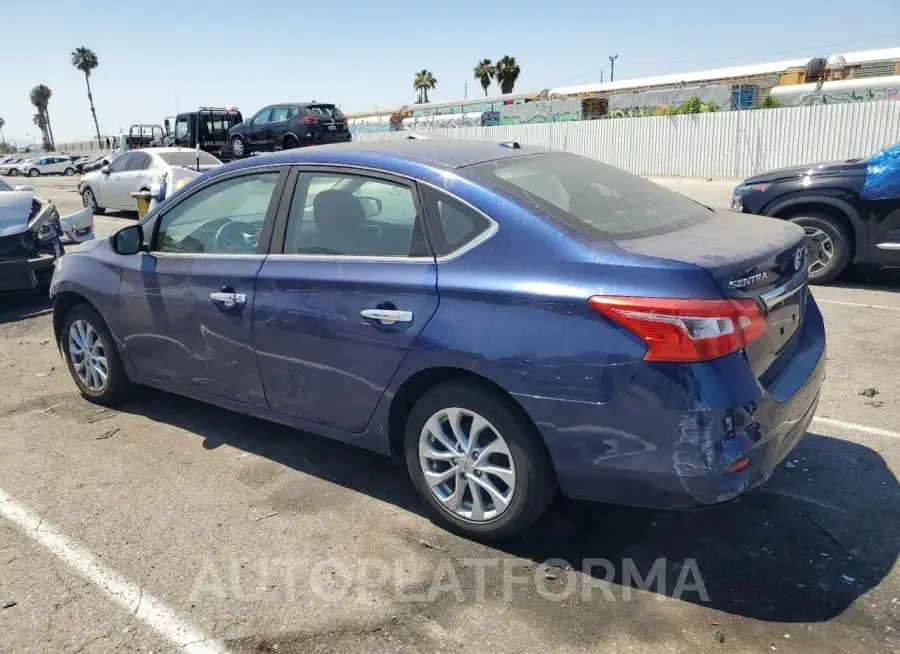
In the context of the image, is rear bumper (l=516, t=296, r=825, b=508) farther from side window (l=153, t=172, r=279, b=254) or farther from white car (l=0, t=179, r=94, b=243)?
white car (l=0, t=179, r=94, b=243)

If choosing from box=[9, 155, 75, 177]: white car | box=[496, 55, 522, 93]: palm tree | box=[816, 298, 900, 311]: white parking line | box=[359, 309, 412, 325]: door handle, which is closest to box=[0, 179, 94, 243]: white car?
box=[359, 309, 412, 325]: door handle

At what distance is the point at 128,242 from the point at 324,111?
18.7m

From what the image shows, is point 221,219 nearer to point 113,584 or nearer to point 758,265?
point 113,584

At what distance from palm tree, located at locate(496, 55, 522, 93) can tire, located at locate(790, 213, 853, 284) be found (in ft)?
206

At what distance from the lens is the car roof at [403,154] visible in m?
3.41

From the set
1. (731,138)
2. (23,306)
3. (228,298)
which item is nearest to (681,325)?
(228,298)

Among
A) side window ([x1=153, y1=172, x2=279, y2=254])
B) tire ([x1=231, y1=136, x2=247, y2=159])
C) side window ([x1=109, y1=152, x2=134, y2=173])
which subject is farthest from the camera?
tire ([x1=231, y1=136, x2=247, y2=159])

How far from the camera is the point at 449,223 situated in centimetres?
317

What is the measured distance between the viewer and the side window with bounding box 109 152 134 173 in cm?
1598

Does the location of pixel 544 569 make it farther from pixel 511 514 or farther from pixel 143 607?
pixel 143 607

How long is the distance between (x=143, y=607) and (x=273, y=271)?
1.61 m

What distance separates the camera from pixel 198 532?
3406mm

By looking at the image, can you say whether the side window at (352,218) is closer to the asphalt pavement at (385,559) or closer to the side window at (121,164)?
the asphalt pavement at (385,559)

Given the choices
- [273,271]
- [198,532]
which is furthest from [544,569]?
[273,271]
